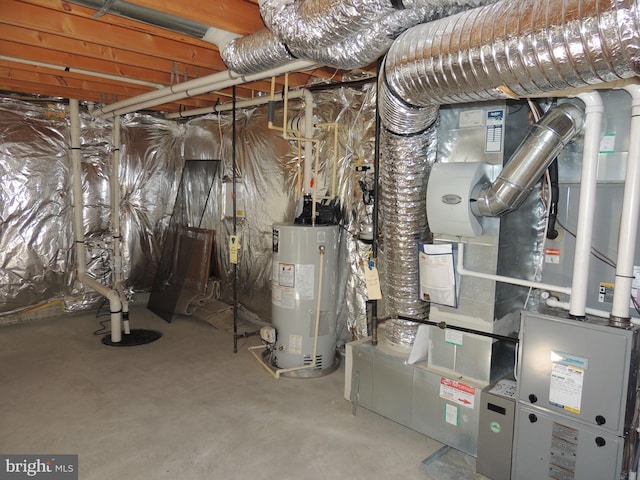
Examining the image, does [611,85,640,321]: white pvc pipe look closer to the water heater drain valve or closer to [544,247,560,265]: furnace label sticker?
[544,247,560,265]: furnace label sticker

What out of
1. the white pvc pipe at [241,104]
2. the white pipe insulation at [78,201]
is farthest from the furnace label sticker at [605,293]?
the white pipe insulation at [78,201]

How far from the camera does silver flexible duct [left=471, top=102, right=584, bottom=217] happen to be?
1.96 meters

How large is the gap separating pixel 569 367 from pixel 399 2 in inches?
63.0

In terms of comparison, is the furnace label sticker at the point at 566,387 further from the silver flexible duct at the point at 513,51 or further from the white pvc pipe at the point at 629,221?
the silver flexible duct at the point at 513,51

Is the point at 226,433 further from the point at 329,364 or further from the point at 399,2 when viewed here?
the point at 399,2

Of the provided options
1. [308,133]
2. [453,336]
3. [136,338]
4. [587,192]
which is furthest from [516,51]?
[136,338]

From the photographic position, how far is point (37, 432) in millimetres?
2559

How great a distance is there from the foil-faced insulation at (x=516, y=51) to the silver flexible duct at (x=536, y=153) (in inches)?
13.8

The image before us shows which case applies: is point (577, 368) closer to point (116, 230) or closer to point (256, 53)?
point (256, 53)

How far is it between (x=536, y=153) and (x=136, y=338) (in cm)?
369

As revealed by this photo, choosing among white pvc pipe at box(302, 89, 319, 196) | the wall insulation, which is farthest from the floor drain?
white pvc pipe at box(302, 89, 319, 196)

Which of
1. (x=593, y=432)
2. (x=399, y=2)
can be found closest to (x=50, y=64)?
(x=399, y=2)

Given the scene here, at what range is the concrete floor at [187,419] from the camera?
2.30 m

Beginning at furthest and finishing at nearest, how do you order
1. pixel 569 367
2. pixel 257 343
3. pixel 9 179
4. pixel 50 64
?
1. pixel 9 179
2. pixel 257 343
3. pixel 50 64
4. pixel 569 367
